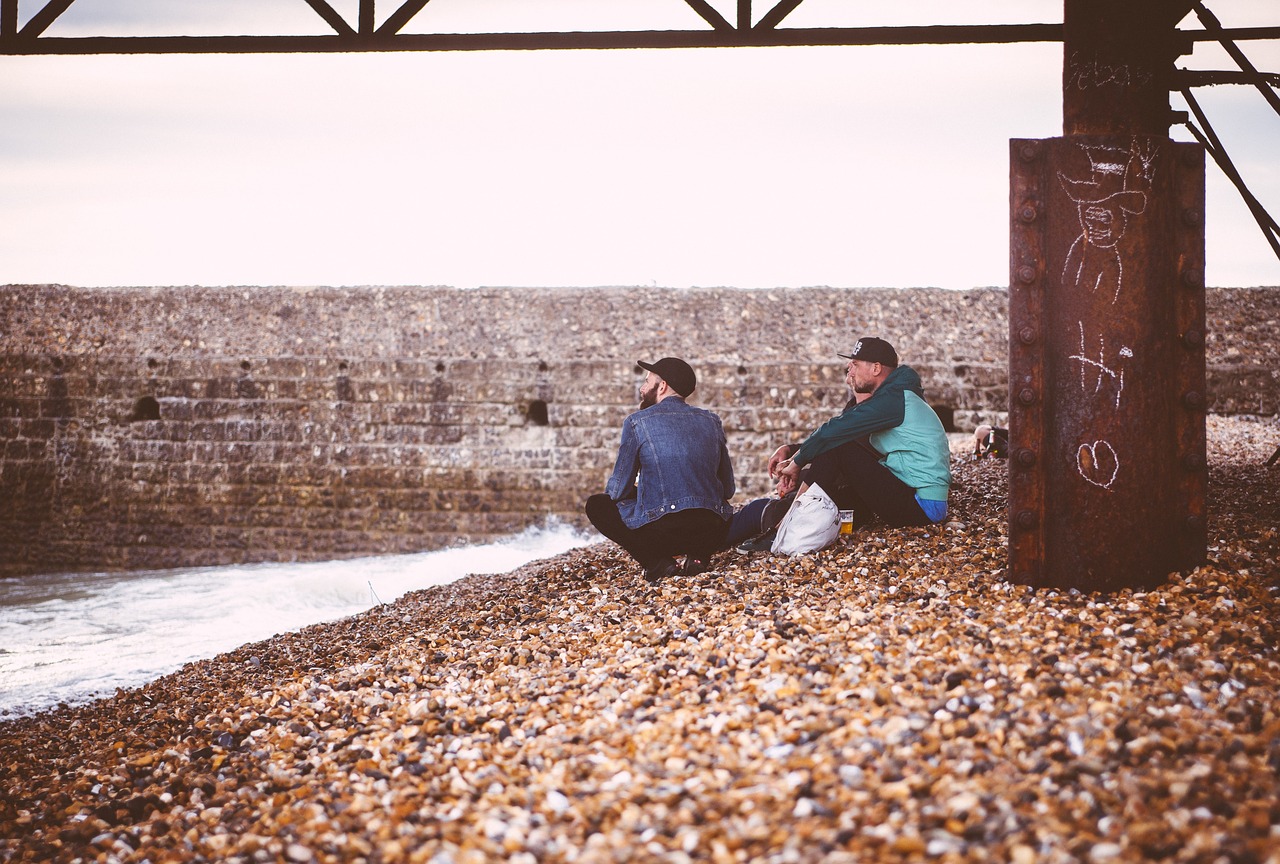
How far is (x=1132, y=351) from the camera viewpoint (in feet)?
11.1

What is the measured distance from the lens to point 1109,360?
3.38 metres

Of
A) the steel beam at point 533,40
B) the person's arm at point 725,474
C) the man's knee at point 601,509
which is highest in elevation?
the steel beam at point 533,40

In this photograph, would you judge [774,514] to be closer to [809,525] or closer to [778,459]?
[809,525]

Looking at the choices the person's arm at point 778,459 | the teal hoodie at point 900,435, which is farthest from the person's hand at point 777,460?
the teal hoodie at point 900,435

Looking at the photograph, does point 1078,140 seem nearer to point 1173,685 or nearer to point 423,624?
point 1173,685

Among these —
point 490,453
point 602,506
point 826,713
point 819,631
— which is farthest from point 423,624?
point 490,453

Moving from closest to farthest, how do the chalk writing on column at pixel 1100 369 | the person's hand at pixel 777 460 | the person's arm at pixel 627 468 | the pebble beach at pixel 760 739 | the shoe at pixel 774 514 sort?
the pebble beach at pixel 760 739
the chalk writing on column at pixel 1100 369
the person's arm at pixel 627 468
the shoe at pixel 774 514
the person's hand at pixel 777 460

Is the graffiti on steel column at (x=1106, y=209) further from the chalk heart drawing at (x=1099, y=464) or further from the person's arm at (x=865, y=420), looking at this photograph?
the person's arm at (x=865, y=420)

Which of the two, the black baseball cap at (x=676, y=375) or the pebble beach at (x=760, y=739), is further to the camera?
the black baseball cap at (x=676, y=375)

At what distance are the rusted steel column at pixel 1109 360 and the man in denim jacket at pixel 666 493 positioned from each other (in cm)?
198

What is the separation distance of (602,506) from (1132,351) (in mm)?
2842

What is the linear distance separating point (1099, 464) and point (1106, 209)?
1028mm

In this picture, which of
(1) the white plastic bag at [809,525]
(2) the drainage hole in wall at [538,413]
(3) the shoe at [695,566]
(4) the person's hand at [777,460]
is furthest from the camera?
(2) the drainage hole in wall at [538,413]

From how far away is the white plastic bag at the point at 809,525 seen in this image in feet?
16.0
